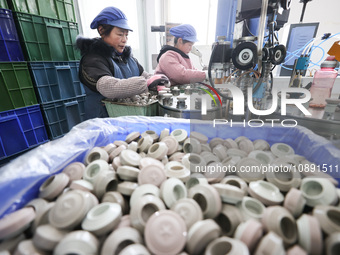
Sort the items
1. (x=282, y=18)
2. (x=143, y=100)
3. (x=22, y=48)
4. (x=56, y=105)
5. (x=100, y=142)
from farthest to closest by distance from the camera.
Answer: (x=56, y=105) → (x=22, y=48) → (x=143, y=100) → (x=282, y=18) → (x=100, y=142)

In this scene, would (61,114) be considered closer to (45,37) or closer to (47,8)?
(45,37)

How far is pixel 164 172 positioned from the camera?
0.70m

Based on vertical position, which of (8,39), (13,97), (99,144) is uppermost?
(8,39)

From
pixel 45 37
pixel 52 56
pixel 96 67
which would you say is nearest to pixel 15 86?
pixel 52 56

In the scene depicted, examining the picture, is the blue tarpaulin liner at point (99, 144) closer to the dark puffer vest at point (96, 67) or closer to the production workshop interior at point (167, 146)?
the production workshop interior at point (167, 146)

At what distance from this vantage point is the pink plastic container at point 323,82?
1.07 meters

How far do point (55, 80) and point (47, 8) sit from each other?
68 centimetres

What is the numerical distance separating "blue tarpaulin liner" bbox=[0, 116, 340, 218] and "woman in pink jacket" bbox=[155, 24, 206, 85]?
3.44 ft

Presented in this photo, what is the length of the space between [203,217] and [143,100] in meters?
1.09

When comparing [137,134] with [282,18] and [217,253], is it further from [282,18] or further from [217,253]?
[282,18]

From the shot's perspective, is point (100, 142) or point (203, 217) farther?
point (100, 142)

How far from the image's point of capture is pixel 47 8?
5.58ft

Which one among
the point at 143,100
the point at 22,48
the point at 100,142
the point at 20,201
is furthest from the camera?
the point at 22,48

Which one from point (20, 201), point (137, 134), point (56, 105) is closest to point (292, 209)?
point (137, 134)
